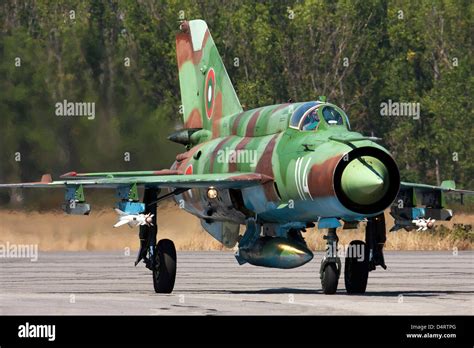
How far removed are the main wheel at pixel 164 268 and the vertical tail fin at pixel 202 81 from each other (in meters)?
4.00

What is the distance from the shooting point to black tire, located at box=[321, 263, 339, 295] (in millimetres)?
23844

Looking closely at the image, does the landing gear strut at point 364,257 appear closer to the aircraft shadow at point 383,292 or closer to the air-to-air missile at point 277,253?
the aircraft shadow at point 383,292

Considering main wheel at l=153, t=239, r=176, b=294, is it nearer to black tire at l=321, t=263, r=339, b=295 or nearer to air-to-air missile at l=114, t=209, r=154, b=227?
air-to-air missile at l=114, t=209, r=154, b=227

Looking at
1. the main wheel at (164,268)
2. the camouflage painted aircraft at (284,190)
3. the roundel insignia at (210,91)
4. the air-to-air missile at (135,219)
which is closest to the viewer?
the camouflage painted aircraft at (284,190)

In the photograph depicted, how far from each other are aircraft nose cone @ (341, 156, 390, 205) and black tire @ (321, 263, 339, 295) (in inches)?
69.3

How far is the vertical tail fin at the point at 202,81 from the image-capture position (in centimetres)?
2934

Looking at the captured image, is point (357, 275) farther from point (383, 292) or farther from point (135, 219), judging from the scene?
point (135, 219)

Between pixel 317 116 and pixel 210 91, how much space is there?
604cm

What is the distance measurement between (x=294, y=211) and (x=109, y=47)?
20.8m

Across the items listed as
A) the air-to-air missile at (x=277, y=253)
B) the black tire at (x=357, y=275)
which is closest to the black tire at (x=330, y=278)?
the air-to-air missile at (x=277, y=253)

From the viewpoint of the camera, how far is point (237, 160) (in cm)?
2638
